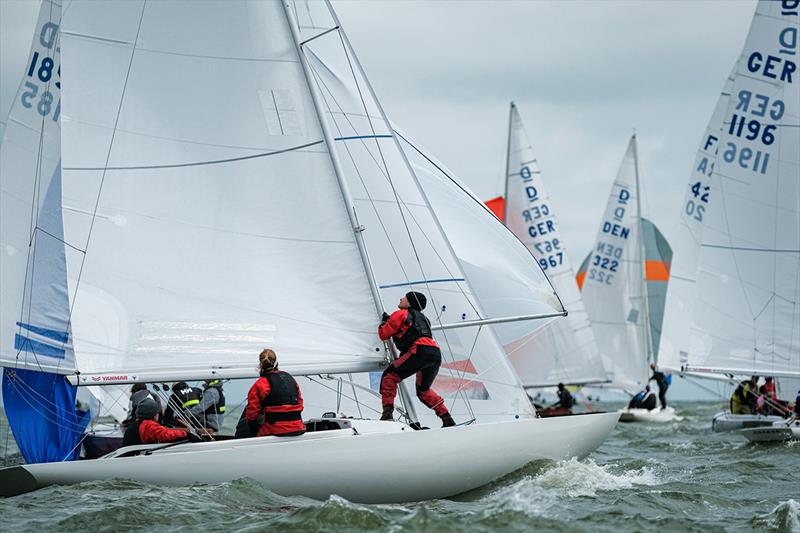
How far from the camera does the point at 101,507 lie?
27.1 feet

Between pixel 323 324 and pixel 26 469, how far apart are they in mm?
2742

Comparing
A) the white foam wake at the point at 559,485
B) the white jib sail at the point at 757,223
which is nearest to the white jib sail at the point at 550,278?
the white jib sail at the point at 757,223

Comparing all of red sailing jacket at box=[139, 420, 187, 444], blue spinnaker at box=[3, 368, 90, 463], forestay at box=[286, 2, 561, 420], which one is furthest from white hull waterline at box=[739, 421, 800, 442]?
red sailing jacket at box=[139, 420, 187, 444]

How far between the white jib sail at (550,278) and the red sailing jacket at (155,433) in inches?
457

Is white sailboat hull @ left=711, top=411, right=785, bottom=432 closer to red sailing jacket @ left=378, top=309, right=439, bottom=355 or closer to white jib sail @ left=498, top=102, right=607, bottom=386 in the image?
white jib sail @ left=498, top=102, right=607, bottom=386

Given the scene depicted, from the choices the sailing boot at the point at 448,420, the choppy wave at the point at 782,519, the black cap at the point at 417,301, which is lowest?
the choppy wave at the point at 782,519

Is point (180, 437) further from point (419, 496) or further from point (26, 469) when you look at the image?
point (419, 496)

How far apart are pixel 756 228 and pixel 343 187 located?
9.37m

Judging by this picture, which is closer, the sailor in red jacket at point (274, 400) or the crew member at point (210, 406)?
the sailor in red jacket at point (274, 400)

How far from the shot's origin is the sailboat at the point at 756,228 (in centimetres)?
1688

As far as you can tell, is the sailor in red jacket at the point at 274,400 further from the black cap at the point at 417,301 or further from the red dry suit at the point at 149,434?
the black cap at the point at 417,301

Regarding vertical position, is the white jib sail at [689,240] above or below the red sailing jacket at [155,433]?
above

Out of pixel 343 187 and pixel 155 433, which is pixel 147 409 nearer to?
pixel 155 433

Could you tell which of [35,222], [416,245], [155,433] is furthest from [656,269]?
Answer: [155,433]
